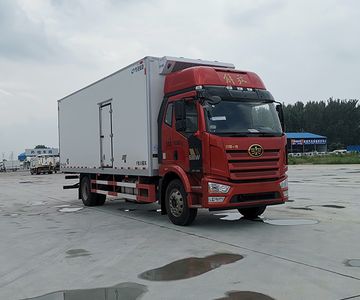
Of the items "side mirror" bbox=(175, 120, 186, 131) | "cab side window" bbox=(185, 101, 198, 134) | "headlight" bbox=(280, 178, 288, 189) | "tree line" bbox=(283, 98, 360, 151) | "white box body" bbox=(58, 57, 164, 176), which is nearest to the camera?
"cab side window" bbox=(185, 101, 198, 134)

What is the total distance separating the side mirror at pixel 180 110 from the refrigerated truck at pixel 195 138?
2 cm

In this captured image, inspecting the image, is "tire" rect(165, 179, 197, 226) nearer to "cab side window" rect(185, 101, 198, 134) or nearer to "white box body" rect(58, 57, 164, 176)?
"white box body" rect(58, 57, 164, 176)

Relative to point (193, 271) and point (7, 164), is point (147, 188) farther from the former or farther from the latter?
point (7, 164)

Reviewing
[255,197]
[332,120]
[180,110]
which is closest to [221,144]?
[180,110]

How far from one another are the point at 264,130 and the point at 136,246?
3.66 metres

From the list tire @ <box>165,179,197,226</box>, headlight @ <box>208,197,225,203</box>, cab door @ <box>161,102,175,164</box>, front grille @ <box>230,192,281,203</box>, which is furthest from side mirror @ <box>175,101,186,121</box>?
front grille @ <box>230,192,281,203</box>

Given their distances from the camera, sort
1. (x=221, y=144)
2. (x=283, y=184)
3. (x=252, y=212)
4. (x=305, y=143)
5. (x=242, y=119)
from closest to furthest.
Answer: (x=221, y=144) < (x=242, y=119) < (x=283, y=184) < (x=252, y=212) < (x=305, y=143)

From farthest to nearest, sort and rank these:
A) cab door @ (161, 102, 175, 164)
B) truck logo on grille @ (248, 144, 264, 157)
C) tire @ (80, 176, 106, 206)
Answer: tire @ (80, 176, 106, 206)
cab door @ (161, 102, 175, 164)
truck logo on grille @ (248, 144, 264, 157)

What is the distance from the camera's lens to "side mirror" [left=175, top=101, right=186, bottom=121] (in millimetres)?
9664

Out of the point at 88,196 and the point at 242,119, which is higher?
the point at 242,119

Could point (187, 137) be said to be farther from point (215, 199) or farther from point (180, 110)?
point (215, 199)

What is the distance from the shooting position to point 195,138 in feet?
31.0

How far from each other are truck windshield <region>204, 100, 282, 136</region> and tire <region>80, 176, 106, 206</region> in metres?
7.22

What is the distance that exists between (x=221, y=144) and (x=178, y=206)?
1.90 meters
